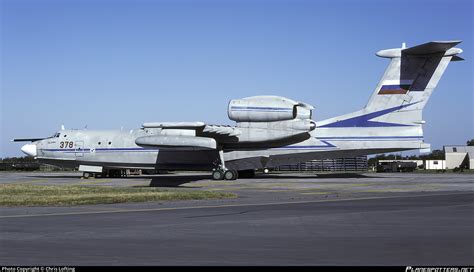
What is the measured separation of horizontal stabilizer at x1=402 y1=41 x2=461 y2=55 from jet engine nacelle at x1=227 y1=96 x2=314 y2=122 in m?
7.26

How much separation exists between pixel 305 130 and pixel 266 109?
290 cm

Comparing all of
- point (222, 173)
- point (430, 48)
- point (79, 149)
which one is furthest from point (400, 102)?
point (79, 149)

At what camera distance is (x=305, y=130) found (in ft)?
128

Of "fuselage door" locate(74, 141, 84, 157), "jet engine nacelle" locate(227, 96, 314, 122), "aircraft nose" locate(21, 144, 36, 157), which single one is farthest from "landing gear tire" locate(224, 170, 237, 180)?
"aircraft nose" locate(21, 144, 36, 157)

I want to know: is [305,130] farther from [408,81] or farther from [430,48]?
[430,48]

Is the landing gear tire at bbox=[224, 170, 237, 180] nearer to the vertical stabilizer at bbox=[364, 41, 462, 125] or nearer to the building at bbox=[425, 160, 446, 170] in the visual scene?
the vertical stabilizer at bbox=[364, 41, 462, 125]

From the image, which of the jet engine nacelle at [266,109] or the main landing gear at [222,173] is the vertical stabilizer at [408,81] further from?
the main landing gear at [222,173]

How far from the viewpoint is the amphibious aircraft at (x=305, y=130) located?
3822cm

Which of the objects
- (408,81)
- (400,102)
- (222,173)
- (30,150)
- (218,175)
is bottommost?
(218,175)

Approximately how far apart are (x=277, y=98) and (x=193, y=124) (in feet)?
18.5

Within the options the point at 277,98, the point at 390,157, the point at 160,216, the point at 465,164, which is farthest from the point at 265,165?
the point at 390,157

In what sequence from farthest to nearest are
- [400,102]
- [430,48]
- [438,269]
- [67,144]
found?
[67,144]
[400,102]
[430,48]
[438,269]

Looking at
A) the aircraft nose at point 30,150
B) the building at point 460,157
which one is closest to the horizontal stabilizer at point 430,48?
the aircraft nose at point 30,150

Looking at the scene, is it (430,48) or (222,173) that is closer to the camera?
(430,48)
